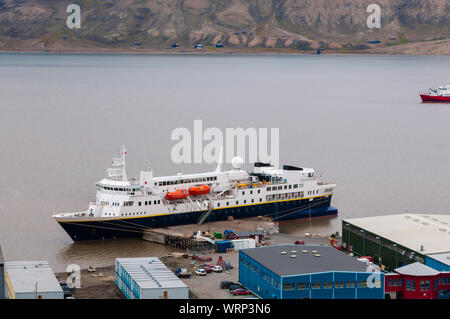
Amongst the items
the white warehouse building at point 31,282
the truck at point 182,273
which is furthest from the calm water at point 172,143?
the truck at point 182,273

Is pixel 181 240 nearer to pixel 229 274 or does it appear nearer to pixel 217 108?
pixel 229 274

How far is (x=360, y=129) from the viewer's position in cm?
10962

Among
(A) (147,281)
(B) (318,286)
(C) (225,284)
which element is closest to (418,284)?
(B) (318,286)

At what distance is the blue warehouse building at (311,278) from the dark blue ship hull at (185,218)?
14757 millimetres

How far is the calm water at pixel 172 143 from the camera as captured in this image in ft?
187

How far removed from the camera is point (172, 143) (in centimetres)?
9012

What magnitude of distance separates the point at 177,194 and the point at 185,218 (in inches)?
68.2

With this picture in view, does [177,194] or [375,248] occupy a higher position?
[177,194]

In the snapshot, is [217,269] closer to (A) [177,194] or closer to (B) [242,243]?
(B) [242,243]

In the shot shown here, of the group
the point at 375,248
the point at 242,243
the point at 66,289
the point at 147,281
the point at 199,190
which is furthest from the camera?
the point at 199,190

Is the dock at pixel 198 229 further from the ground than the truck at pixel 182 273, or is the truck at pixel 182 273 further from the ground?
the truck at pixel 182 273

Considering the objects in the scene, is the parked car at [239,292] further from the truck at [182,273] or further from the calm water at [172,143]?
the calm water at [172,143]

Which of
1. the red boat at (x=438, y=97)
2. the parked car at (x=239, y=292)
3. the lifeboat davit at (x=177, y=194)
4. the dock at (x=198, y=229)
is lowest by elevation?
the dock at (x=198, y=229)
